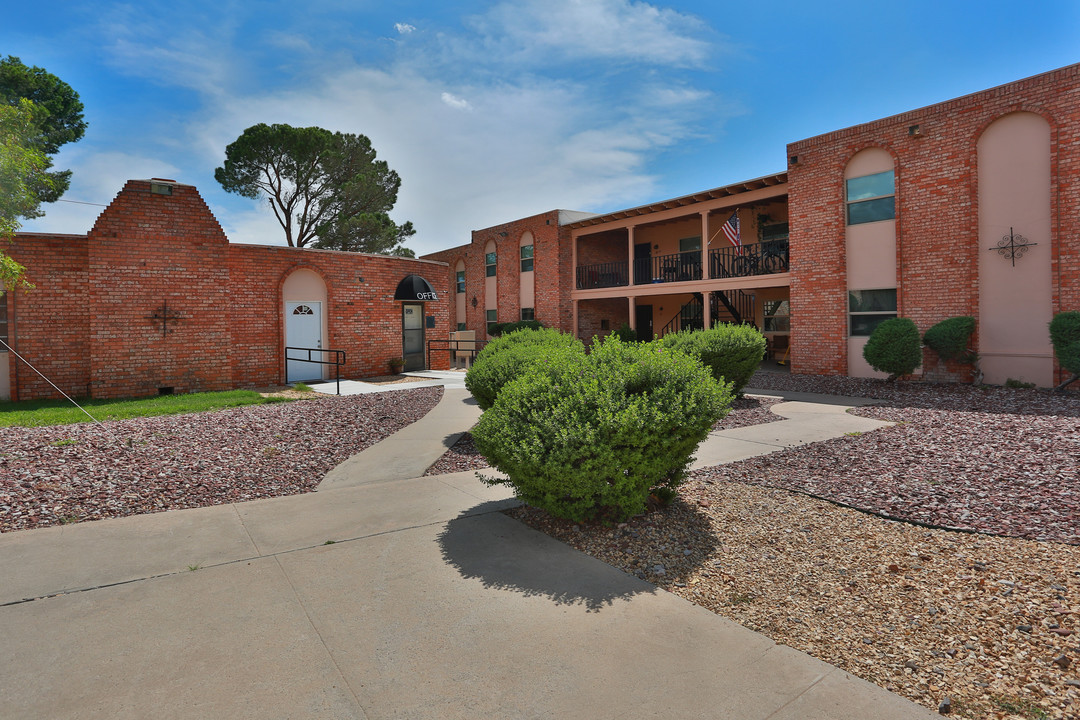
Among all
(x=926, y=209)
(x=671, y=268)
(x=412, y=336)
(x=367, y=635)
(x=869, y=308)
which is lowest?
(x=367, y=635)

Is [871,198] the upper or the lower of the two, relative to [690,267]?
upper

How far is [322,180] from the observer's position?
3066 centimetres

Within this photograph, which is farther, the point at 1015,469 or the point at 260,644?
the point at 1015,469

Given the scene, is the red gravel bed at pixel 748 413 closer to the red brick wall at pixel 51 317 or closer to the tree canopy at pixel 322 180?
the red brick wall at pixel 51 317

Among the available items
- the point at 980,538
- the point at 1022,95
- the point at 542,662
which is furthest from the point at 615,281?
the point at 542,662

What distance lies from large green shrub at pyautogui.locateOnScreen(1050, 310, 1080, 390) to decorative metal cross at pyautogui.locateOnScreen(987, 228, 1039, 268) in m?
1.63

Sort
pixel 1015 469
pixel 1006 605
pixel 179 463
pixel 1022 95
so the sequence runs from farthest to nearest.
Result: pixel 1022 95 < pixel 179 463 < pixel 1015 469 < pixel 1006 605

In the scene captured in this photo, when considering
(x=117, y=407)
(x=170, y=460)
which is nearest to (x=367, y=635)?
(x=170, y=460)

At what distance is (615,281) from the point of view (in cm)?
2302

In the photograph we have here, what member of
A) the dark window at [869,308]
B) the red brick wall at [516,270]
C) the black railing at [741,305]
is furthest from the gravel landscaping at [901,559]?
the red brick wall at [516,270]

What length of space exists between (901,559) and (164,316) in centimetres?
1360

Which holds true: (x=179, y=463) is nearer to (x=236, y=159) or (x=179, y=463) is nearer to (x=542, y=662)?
(x=542, y=662)

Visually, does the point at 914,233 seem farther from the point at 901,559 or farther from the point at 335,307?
→ the point at 335,307

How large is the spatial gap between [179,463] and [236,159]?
2789 centimetres
